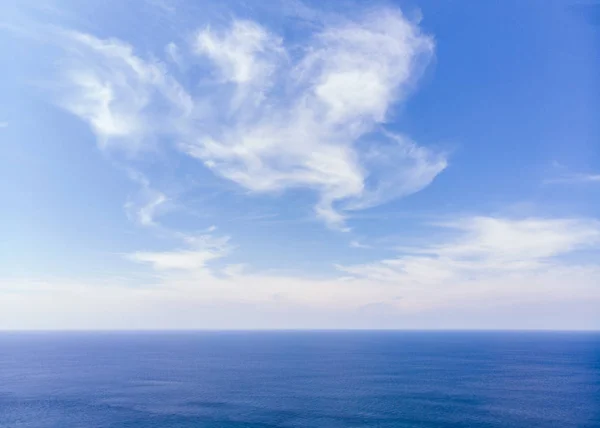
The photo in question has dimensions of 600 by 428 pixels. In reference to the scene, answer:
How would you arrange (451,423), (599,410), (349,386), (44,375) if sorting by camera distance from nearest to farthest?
(451,423), (599,410), (349,386), (44,375)

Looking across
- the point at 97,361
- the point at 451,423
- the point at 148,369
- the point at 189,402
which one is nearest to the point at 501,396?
the point at 451,423

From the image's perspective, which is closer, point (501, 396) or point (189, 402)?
point (189, 402)

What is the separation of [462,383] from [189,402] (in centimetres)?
8502

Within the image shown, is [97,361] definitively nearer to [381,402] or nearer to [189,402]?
[189,402]

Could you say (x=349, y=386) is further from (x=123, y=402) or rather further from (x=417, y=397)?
(x=123, y=402)

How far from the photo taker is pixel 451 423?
79375 millimetres

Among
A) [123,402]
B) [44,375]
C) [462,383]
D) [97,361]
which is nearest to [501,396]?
[462,383]

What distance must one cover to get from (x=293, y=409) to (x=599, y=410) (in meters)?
71.1

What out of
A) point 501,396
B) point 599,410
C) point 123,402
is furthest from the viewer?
point 501,396

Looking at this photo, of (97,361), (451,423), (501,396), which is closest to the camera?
(451,423)

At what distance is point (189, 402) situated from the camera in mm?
96938

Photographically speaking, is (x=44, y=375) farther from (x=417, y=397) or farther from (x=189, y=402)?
(x=417, y=397)

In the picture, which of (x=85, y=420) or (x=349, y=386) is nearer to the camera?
(x=85, y=420)

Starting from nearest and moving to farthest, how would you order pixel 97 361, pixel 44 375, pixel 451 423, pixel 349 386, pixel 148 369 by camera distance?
pixel 451 423 < pixel 349 386 < pixel 44 375 < pixel 148 369 < pixel 97 361
